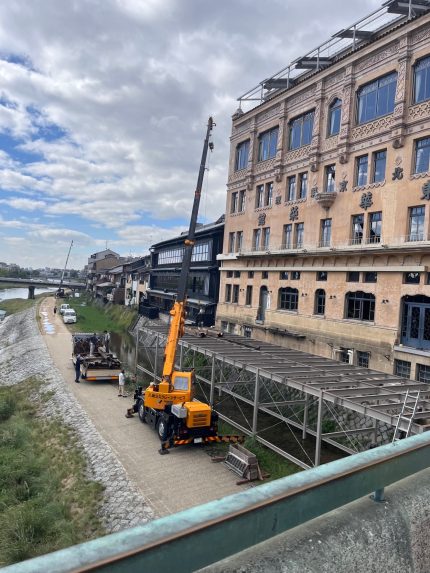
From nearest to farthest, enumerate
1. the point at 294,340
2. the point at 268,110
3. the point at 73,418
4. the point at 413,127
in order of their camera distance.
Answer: the point at 73,418
the point at 413,127
the point at 294,340
the point at 268,110

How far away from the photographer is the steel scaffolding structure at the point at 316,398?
16.1 m

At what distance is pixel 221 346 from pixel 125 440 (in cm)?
915

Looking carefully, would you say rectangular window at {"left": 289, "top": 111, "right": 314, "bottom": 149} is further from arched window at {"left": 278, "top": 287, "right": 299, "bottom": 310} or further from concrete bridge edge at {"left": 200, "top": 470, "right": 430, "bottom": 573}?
concrete bridge edge at {"left": 200, "top": 470, "right": 430, "bottom": 573}

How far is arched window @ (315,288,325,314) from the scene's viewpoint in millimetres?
34156

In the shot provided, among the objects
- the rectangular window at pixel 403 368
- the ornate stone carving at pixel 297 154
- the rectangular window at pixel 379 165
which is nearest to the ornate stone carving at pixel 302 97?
the ornate stone carving at pixel 297 154

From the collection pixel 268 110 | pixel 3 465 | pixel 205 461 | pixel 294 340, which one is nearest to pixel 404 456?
pixel 205 461

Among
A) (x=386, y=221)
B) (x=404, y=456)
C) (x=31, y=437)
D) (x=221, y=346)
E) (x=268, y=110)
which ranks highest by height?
(x=268, y=110)

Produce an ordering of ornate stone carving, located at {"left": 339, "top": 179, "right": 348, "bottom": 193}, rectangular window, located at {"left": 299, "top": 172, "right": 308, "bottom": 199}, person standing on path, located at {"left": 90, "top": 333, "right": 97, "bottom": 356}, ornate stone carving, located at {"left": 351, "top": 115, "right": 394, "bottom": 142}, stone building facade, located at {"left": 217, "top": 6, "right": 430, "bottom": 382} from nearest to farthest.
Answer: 1. stone building facade, located at {"left": 217, "top": 6, "right": 430, "bottom": 382}
2. ornate stone carving, located at {"left": 351, "top": 115, "right": 394, "bottom": 142}
3. ornate stone carving, located at {"left": 339, "top": 179, "right": 348, "bottom": 193}
4. rectangular window, located at {"left": 299, "top": 172, "right": 308, "bottom": 199}
5. person standing on path, located at {"left": 90, "top": 333, "right": 97, "bottom": 356}

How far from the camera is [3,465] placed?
17750mm

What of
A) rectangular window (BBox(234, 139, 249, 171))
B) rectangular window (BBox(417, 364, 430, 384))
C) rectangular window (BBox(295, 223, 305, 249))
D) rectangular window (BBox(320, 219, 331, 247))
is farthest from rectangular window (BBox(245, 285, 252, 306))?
rectangular window (BBox(417, 364, 430, 384))

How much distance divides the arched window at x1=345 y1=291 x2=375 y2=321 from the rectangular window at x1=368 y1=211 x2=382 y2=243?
3.94 meters

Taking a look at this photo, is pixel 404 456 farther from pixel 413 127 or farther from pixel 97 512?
pixel 413 127

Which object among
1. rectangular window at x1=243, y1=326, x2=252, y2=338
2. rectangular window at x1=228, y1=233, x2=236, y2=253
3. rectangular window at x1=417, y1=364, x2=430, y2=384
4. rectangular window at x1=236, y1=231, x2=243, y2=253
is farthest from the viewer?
rectangular window at x1=228, y1=233, x2=236, y2=253

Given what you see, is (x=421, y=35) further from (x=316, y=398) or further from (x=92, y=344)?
(x=92, y=344)
